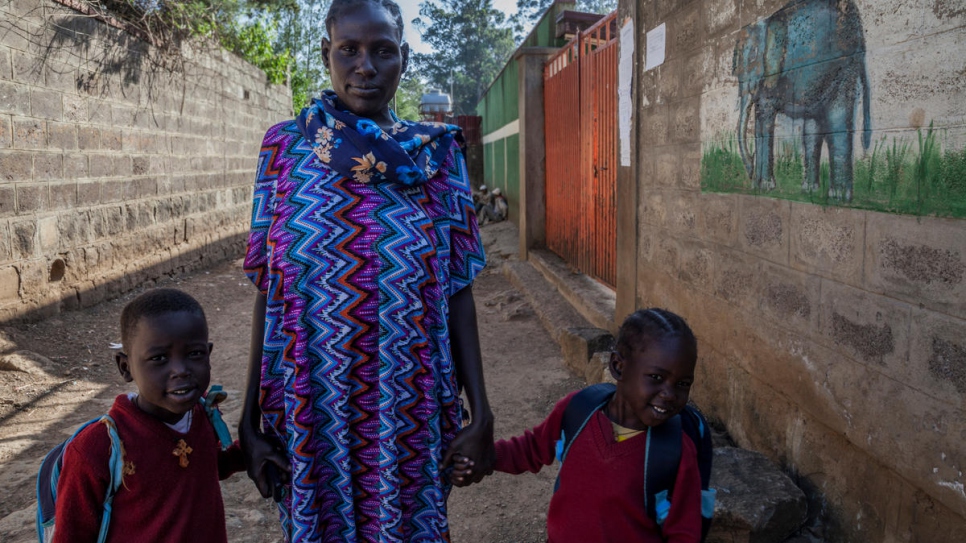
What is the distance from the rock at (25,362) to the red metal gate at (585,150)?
404cm

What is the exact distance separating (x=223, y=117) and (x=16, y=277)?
15.9 ft

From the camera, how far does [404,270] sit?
154 cm

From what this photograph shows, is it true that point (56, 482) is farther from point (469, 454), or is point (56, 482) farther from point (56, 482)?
point (469, 454)

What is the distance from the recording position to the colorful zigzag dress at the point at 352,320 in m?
1.52

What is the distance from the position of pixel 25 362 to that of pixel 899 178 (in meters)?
4.83

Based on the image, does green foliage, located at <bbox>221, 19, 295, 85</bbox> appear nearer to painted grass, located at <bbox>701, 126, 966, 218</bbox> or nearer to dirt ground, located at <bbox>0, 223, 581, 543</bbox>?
dirt ground, located at <bbox>0, 223, 581, 543</bbox>

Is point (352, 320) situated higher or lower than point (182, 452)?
higher

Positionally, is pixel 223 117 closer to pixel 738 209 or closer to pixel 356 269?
pixel 738 209

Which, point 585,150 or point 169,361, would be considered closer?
point 169,361

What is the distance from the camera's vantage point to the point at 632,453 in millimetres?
1705

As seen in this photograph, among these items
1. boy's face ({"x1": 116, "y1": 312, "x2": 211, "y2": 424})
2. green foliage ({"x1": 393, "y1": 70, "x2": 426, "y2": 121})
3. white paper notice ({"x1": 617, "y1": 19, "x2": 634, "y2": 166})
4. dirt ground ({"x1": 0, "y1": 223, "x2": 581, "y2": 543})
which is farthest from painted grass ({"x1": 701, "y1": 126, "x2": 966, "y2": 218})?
green foliage ({"x1": 393, "y1": 70, "x2": 426, "y2": 121})

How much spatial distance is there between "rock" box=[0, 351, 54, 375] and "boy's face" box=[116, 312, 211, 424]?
3540 millimetres

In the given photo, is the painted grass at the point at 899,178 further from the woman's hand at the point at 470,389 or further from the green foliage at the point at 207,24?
the green foliage at the point at 207,24

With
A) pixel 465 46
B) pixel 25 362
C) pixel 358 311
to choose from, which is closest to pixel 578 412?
pixel 358 311
